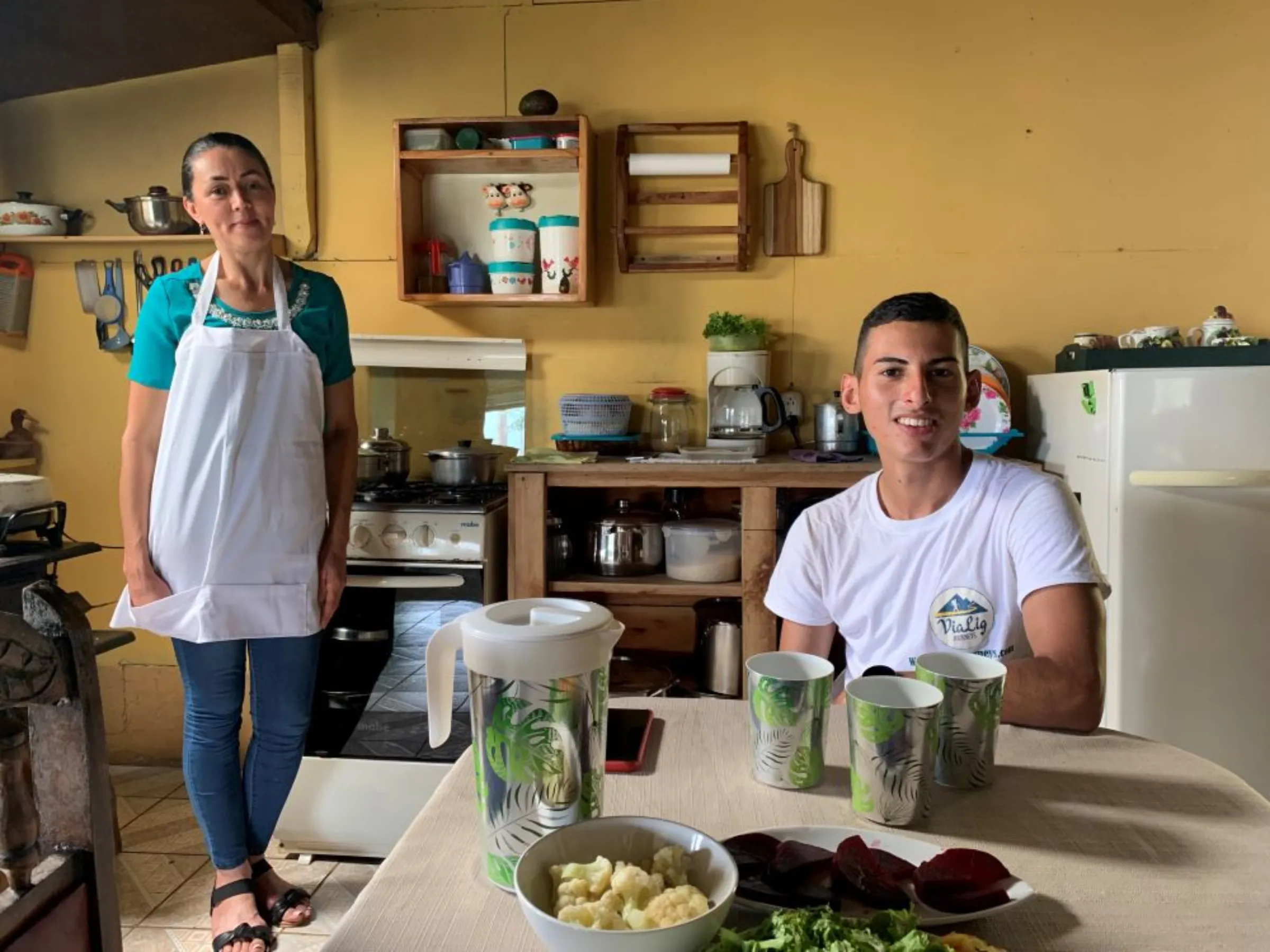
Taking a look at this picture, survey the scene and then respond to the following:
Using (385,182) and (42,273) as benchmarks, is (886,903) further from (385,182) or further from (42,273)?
(42,273)

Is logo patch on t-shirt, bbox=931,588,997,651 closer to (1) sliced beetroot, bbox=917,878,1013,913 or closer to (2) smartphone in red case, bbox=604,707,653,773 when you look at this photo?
(2) smartphone in red case, bbox=604,707,653,773

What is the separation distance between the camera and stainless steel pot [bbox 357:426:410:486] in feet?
8.79

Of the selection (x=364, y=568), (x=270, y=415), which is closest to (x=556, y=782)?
(x=270, y=415)

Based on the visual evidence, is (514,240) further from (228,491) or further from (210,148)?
(228,491)

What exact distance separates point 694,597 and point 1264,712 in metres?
1.41

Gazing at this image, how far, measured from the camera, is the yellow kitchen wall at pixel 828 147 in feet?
8.79

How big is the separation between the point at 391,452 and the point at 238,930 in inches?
49.5

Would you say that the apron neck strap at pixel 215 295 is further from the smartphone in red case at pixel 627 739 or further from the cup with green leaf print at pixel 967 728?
the cup with green leaf print at pixel 967 728

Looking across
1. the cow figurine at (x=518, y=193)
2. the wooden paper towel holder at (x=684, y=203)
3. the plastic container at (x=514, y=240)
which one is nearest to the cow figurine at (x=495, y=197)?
the cow figurine at (x=518, y=193)

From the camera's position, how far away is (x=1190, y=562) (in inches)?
83.9

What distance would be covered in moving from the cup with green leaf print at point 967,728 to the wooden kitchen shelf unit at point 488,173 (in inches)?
76.4

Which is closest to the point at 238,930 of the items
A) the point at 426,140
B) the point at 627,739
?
the point at 627,739

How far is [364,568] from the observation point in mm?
2420

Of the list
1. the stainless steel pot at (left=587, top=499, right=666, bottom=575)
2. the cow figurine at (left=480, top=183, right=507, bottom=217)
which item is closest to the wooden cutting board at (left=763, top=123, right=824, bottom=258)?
the cow figurine at (left=480, top=183, right=507, bottom=217)
